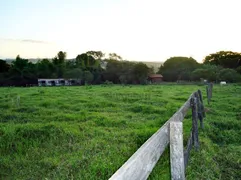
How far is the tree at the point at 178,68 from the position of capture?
185 ft

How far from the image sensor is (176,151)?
191cm

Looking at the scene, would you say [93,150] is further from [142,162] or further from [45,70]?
[45,70]

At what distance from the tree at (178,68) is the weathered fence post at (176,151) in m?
54.7

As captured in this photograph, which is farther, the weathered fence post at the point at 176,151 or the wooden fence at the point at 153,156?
the weathered fence post at the point at 176,151

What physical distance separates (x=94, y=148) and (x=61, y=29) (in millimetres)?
18998

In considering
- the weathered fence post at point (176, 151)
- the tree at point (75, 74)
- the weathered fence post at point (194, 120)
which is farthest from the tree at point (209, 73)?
the weathered fence post at point (176, 151)

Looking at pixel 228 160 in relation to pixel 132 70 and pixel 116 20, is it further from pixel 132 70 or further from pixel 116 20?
pixel 132 70

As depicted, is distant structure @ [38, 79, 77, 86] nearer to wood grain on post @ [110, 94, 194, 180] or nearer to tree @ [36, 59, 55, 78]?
tree @ [36, 59, 55, 78]

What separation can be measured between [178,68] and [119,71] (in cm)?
1801

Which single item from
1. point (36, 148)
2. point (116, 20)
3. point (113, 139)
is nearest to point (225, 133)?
point (113, 139)

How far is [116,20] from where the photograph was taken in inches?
823

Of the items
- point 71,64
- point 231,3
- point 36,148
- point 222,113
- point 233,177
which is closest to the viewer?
point 233,177

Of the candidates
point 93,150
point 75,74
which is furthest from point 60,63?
point 93,150

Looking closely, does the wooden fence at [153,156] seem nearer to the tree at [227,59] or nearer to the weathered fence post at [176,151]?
the weathered fence post at [176,151]
